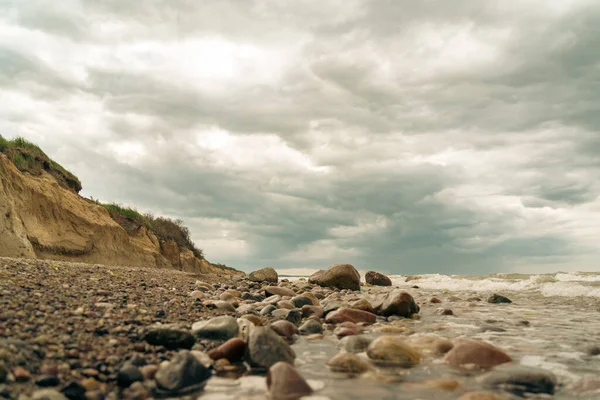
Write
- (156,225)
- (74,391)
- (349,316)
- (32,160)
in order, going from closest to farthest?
(74,391)
(349,316)
(32,160)
(156,225)

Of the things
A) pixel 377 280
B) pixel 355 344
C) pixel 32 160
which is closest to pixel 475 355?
pixel 355 344

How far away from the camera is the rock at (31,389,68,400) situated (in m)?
2.36

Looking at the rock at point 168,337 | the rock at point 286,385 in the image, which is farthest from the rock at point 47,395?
the rock at point 286,385

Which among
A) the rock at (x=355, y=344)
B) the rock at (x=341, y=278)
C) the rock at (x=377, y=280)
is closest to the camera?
the rock at (x=355, y=344)

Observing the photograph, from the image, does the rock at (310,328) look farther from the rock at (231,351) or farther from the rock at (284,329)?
the rock at (231,351)

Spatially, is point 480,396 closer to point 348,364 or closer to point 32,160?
point 348,364

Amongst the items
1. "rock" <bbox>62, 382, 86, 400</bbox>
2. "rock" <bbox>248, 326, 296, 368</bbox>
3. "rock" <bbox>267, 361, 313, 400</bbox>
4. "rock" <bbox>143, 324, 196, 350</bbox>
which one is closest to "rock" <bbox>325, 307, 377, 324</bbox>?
"rock" <bbox>248, 326, 296, 368</bbox>

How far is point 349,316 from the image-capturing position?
621 centimetres

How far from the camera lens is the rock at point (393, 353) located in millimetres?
3721

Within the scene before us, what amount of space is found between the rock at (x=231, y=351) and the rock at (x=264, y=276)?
10526mm

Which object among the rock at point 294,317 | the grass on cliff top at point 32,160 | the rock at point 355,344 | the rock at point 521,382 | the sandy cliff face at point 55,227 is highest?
the grass on cliff top at point 32,160

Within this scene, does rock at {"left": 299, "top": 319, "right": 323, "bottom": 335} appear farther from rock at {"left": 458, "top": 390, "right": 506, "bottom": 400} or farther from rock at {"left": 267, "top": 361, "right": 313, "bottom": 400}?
rock at {"left": 458, "top": 390, "right": 506, "bottom": 400}

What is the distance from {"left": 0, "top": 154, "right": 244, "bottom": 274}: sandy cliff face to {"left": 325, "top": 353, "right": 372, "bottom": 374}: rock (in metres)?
10.6

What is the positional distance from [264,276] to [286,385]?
1150cm
